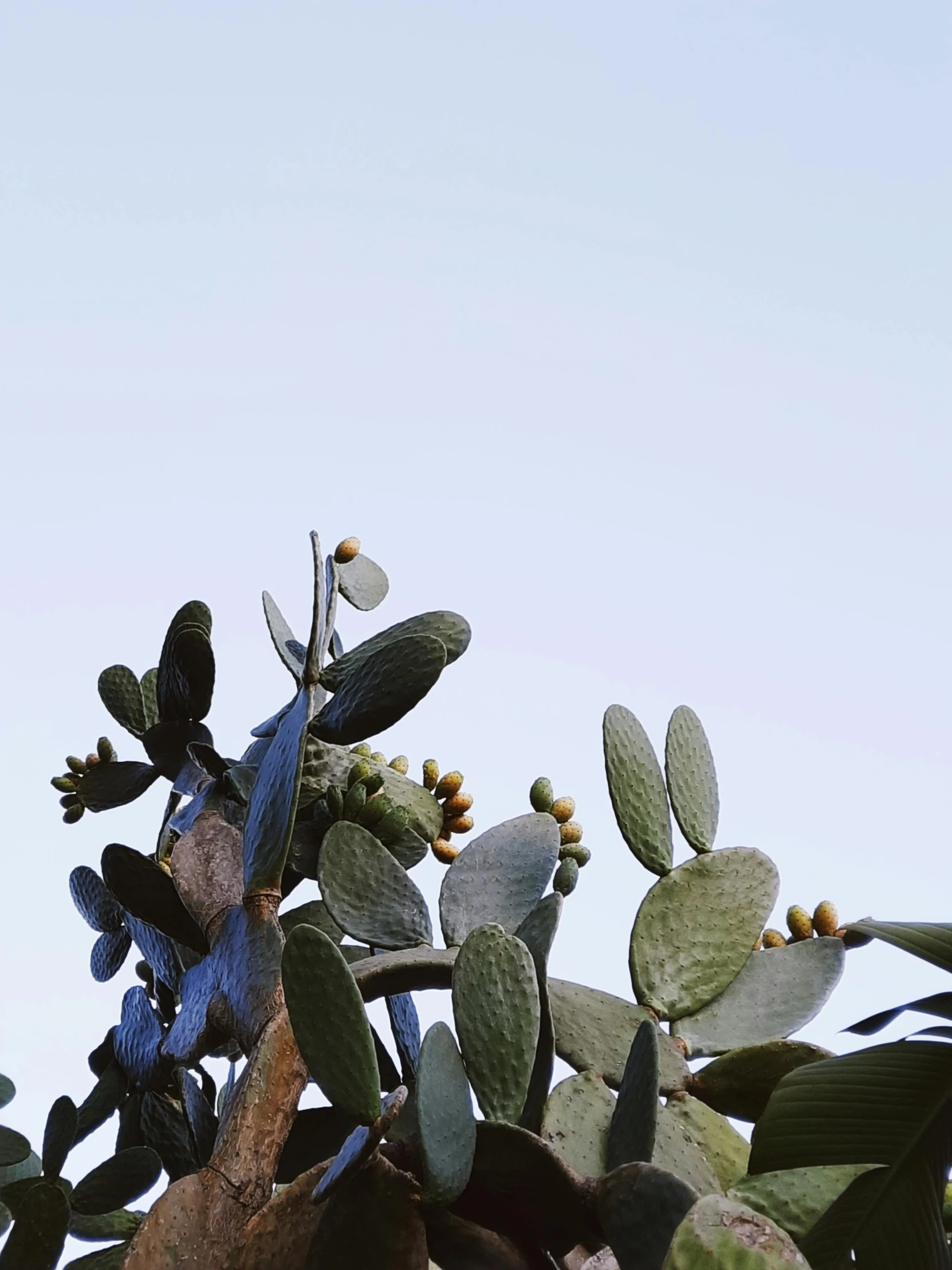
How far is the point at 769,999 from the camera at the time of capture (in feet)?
3.99

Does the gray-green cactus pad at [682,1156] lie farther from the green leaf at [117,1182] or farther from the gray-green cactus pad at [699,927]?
the green leaf at [117,1182]

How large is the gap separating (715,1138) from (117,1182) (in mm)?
608

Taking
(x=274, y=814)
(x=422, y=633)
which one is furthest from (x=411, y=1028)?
(x=422, y=633)

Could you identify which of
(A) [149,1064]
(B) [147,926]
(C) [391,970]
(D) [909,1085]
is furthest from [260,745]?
(D) [909,1085]

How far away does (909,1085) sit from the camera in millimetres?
758

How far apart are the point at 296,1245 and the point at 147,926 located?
633mm

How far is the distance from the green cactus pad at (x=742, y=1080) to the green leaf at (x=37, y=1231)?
540 millimetres

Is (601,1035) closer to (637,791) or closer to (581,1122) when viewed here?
(581,1122)

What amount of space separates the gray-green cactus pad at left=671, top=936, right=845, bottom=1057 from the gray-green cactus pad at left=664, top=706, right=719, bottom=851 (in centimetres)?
15

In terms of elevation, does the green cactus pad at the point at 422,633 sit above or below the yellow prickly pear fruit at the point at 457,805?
above

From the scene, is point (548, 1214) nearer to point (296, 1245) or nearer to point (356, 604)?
point (296, 1245)

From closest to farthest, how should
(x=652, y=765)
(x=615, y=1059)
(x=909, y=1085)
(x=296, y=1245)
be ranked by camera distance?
(x=909, y=1085), (x=296, y=1245), (x=615, y=1059), (x=652, y=765)

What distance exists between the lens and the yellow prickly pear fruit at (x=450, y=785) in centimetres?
157

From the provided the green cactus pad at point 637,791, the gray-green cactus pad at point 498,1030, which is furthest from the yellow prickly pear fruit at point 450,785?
the gray-green cactus pad at point 498,1030
